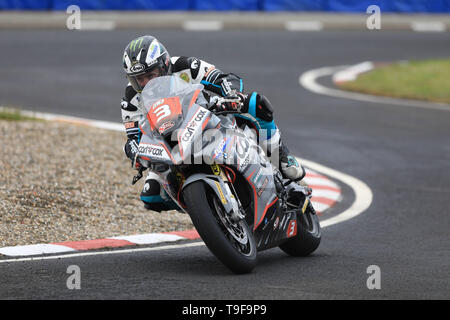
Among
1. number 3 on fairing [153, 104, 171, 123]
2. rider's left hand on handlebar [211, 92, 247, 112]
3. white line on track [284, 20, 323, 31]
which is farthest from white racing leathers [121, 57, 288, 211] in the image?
white line on track [284, 20, 323, 31]

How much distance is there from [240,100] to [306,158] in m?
6.08

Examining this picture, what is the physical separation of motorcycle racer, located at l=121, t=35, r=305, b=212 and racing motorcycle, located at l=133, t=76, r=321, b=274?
0.17 m

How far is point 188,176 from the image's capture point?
680 cm

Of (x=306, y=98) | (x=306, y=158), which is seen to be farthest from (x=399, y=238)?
(x=306, y=98)

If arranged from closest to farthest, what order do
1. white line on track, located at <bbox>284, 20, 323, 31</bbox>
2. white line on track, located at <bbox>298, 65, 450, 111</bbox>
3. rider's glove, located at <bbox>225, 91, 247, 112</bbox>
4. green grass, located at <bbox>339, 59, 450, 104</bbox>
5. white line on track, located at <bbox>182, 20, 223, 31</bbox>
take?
rider's glove, located at <bbox>225, 91, 247, 112</bbox> → white line on track, located at <bbox>298, 65, 450, 111</bbox> → green grass, located at <bbox>339, 59, 450, 104</bbox> → white line on track, located at <bbox>182, 20, 223, 31</bbox> → white line on track, located at <bbox>284, 20, 323, 31</bbox>

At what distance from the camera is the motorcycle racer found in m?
7.08

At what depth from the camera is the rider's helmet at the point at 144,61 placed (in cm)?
706

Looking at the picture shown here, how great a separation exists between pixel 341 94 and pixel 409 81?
1.93m

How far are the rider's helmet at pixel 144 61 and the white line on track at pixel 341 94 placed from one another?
1087 centimetres

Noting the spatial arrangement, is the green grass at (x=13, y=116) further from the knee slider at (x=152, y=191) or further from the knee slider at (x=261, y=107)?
the knee slider at (x=261, y=107)

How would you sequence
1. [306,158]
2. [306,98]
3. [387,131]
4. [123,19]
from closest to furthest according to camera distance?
1. [306,158]
2. [387,131]
3. [306,98]
4. [123,19]

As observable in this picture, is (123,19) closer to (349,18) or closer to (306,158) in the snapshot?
(349,18)

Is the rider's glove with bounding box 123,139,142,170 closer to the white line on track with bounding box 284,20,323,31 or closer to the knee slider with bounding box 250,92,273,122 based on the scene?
the knee slider with bounding box 250,92,273,122
